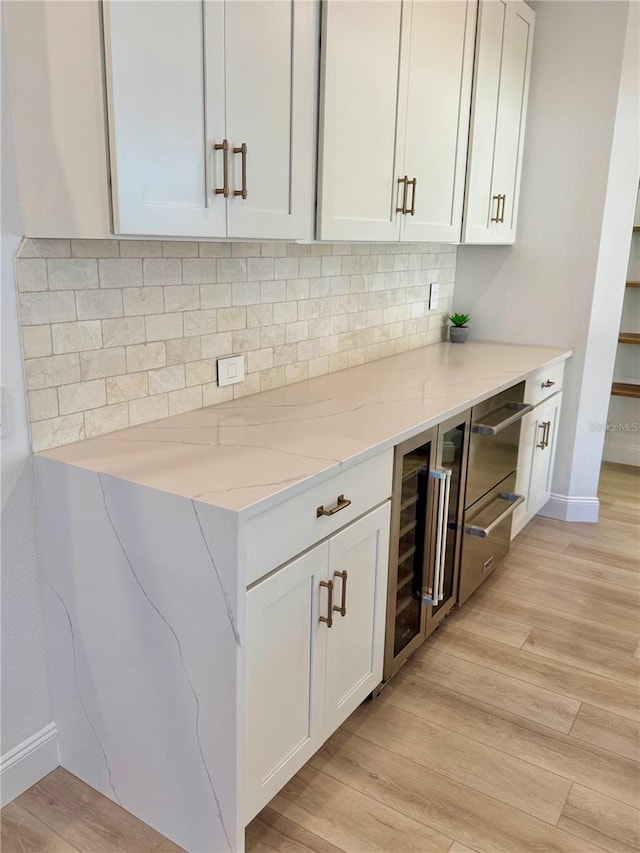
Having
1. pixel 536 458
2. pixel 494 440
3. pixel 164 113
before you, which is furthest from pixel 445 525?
pixel 164 113

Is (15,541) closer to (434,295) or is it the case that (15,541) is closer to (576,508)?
(434,295)

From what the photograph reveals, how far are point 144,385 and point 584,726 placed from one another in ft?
5.42

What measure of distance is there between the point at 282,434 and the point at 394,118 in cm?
115

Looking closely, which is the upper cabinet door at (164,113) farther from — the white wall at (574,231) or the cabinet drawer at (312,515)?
the white wall at (574,231)

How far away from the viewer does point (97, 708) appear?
1727mm

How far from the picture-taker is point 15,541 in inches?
65.7

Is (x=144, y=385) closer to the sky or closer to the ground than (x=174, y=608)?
closer to the sky

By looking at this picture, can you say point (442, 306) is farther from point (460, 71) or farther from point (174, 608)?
point (174, 608)

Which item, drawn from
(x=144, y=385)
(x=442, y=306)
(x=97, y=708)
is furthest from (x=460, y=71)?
(x=97, y=708)

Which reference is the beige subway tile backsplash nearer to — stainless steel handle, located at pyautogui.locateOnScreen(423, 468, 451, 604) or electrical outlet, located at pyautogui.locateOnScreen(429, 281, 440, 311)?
electrical outlet, located at pyautogui.locateOnScreen(429, 281, 440, 311)

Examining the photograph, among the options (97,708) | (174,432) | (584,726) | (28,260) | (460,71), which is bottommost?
(584,726)

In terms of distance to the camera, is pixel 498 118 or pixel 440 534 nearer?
pixel 440 534

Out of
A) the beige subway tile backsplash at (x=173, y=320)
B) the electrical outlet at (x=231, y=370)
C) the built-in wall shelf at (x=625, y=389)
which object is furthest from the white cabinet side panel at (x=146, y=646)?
the built-in wall shelf at (x=625, y=389)

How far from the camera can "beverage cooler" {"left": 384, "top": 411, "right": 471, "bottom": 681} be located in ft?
6.74
